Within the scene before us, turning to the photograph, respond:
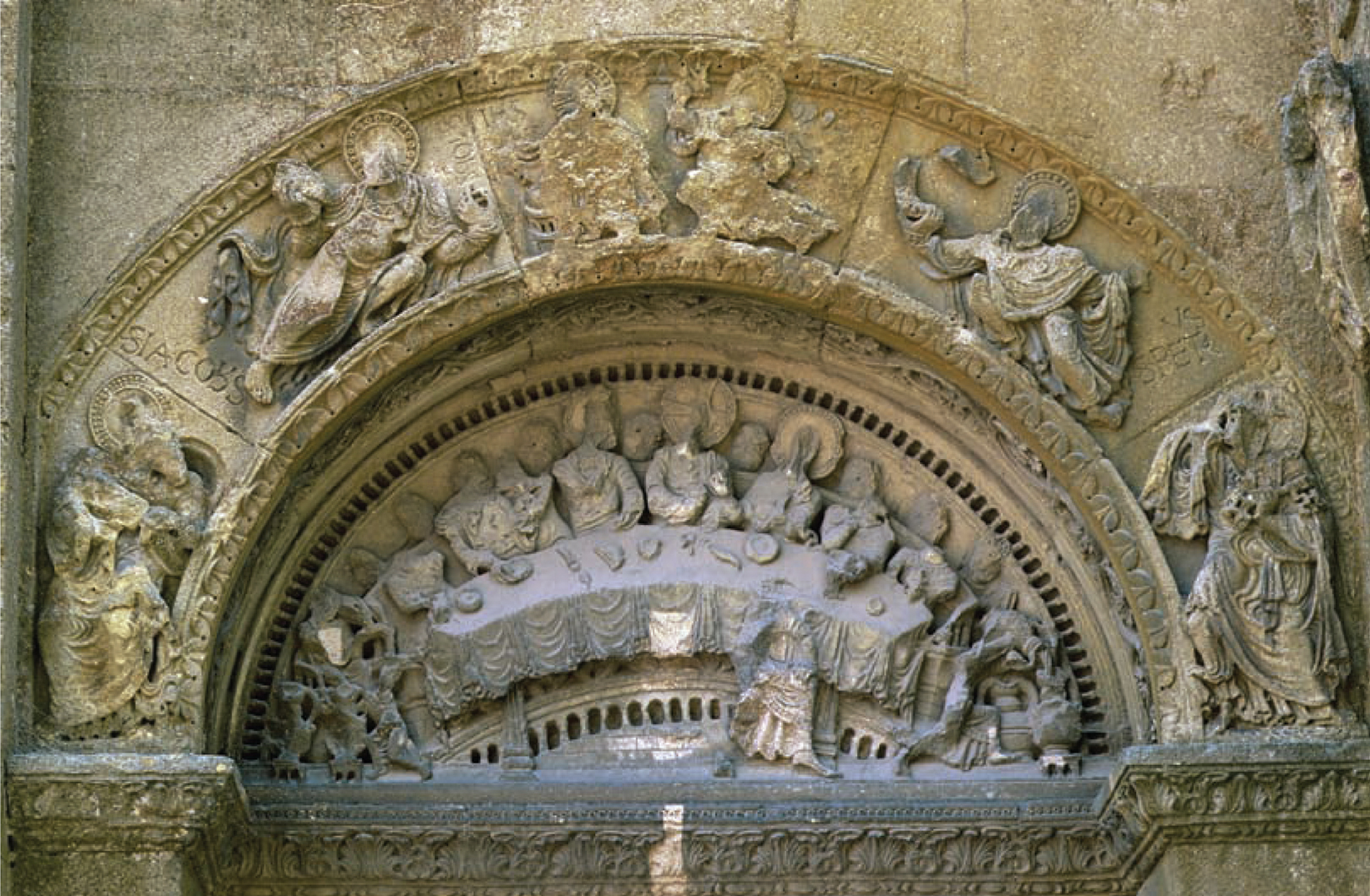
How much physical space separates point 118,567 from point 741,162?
280 cm

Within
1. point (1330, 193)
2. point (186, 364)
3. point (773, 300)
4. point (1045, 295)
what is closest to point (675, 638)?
point (773, 300)

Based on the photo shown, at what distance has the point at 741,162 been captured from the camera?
37.2ft

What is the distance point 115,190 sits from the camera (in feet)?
36.8

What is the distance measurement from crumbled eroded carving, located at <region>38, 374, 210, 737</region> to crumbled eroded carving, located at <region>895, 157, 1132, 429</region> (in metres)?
2.94

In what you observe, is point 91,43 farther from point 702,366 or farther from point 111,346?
point 702,366

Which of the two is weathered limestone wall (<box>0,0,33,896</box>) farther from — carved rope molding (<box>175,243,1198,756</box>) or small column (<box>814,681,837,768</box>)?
small column (<box>814,681,837,768</box>)

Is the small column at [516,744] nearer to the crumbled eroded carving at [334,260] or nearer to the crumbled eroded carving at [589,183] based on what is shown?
the crumbled eroded carving at [334,260]

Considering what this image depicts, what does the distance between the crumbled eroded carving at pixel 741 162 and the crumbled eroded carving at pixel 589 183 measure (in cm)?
17

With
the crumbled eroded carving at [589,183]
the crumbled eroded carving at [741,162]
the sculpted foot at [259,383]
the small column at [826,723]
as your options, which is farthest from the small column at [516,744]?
the crumbled eroded carving at [741,162]

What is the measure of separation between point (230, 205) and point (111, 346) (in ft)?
2.29

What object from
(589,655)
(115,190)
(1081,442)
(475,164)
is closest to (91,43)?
(115,190)

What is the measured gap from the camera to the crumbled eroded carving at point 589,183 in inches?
444

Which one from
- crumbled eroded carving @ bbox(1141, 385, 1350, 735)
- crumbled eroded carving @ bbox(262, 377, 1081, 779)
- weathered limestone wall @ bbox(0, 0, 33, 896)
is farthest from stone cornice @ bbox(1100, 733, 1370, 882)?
weathered limestone wall @ bbox(0, 0, 33, 896)

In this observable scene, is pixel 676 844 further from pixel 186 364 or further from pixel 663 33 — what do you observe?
pixel 663 33
